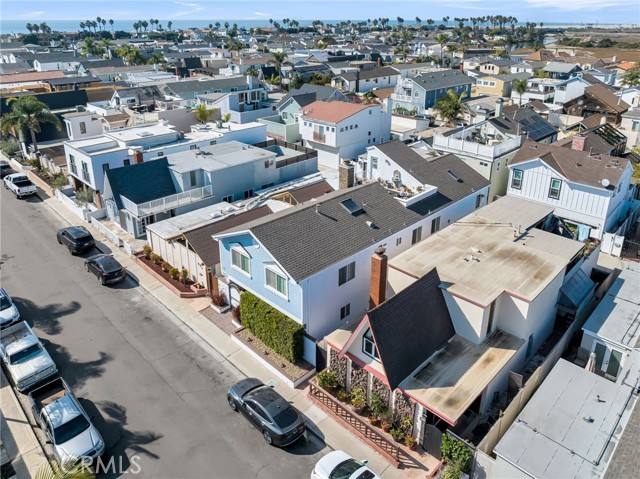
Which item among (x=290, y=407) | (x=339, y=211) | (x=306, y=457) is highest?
(x=339, y=211)

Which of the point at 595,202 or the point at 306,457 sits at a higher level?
the point at 595,202

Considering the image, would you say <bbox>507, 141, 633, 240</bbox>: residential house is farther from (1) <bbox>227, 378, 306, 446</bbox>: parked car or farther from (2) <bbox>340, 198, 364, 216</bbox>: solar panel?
(1) <bbox>227, 378, 306, 446</bbox>: parked car

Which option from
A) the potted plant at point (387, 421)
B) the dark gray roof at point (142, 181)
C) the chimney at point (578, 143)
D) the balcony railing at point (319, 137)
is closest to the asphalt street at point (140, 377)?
the potted plant at point (387, 421)

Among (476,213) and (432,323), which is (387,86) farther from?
(432,323)

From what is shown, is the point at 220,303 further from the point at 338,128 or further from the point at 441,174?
the point at 338,128

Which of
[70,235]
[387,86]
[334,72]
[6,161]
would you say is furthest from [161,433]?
[334,72]

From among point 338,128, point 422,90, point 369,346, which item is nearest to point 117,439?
point 369,346

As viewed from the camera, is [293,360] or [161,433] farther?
[293,360]
